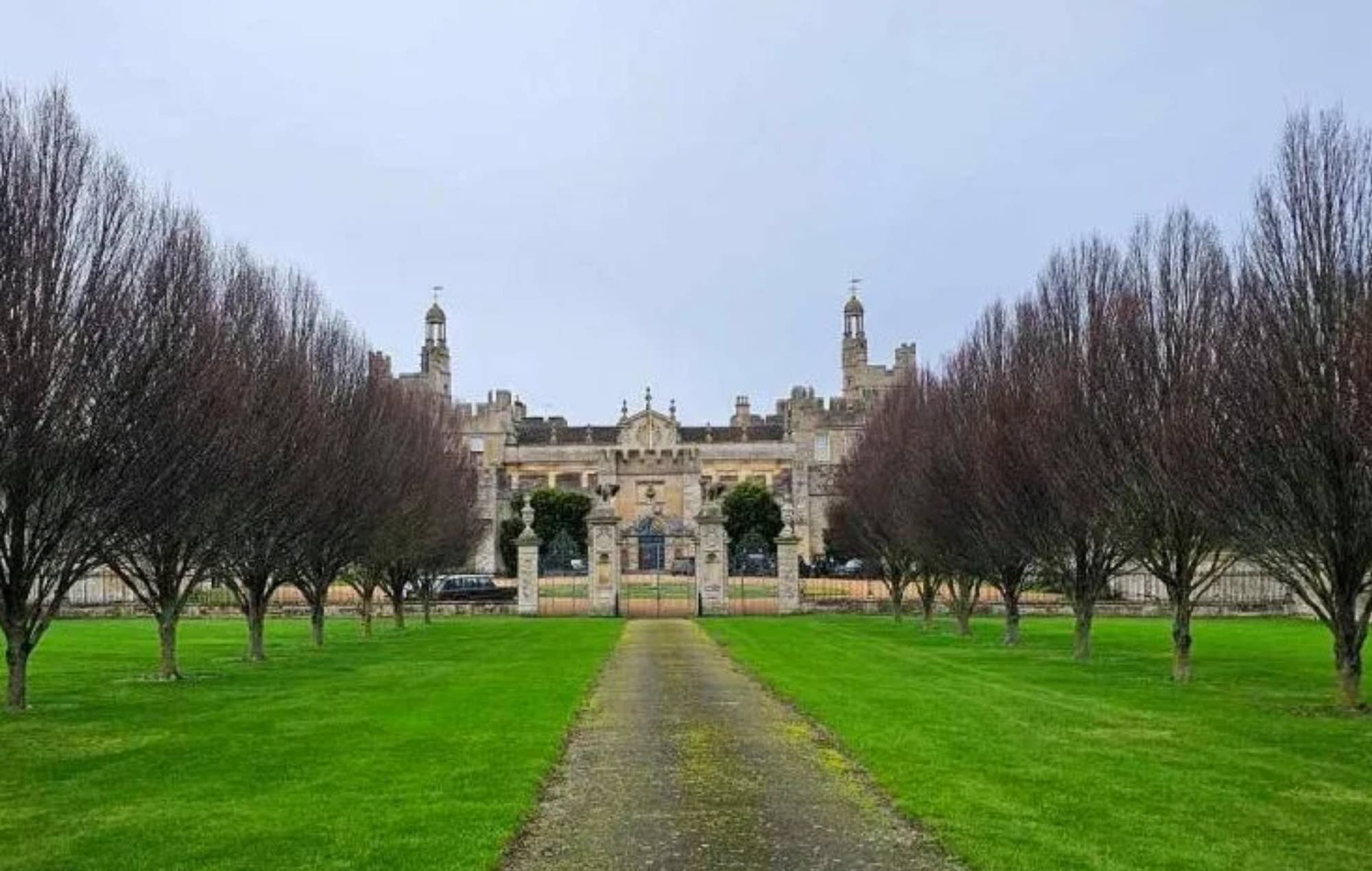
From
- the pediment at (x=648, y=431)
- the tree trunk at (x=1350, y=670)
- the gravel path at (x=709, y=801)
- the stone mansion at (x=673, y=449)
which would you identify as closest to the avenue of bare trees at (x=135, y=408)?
the gravel path at (x=709, y=801)

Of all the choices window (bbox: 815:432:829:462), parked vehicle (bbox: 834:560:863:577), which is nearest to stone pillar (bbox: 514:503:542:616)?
parked vehicle (bbox: 834:560:863:577)

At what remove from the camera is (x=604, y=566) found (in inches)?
2222

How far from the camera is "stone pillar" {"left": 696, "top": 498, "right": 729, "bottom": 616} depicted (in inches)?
2239

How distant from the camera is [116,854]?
10.8 metres

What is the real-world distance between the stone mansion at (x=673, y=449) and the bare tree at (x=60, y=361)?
82158mm

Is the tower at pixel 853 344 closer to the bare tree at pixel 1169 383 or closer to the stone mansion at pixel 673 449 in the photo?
the stone mansion at pixel 673 449

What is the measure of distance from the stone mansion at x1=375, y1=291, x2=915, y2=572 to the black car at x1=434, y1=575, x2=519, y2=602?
3004 centimetres

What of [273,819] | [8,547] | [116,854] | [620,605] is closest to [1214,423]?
[273,819]

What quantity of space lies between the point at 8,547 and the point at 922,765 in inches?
577

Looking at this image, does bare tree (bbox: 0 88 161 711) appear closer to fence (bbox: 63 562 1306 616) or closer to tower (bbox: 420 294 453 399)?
fence (bbox: 63 562 1306 616)

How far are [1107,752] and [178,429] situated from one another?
14.7 m

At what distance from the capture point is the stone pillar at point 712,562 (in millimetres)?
56875

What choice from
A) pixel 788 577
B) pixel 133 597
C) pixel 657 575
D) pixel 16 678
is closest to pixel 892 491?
pixel 788 577

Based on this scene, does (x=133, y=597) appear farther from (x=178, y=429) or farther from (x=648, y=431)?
(x=648, y=431)
